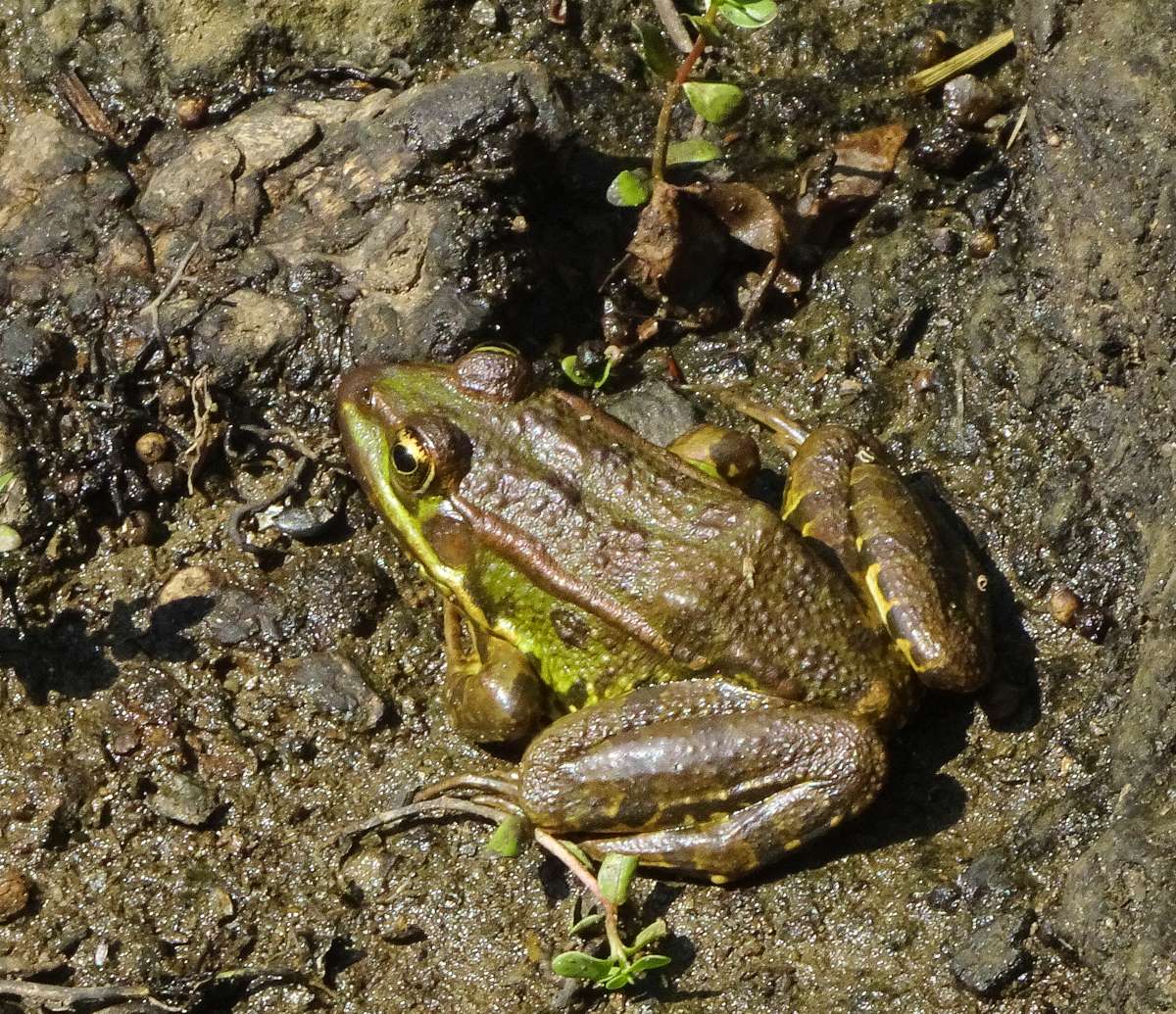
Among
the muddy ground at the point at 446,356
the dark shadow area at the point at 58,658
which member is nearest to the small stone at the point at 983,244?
the muddy ground at the point at 446,356

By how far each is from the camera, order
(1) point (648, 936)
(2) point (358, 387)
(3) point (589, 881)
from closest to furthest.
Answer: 1. (1) point (648, 936)
2. (3) point (589, 881)
3. (2) point (358, 387)

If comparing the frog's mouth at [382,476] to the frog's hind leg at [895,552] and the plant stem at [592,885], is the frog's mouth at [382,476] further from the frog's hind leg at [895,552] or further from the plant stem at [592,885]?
the frog's hind leg at [895,552]

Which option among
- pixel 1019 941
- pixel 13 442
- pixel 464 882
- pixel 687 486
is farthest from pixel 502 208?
pixel 1019 941

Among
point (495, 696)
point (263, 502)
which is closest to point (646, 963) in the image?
point (495, 696)

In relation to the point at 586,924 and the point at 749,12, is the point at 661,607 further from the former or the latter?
the point at 749,12

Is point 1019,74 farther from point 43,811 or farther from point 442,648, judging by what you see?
point 43,811

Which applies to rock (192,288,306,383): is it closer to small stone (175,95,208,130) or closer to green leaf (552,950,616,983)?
small stone (175,95,208,130)
